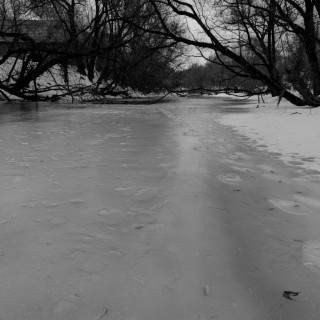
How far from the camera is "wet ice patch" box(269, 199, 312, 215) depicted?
232 cm

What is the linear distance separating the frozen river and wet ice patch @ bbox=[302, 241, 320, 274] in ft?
0.11

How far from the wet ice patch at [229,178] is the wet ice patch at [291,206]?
21.1 inches

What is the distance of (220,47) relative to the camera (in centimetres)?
1180

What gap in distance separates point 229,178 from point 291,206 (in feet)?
2.62

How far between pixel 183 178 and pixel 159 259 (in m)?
1.47

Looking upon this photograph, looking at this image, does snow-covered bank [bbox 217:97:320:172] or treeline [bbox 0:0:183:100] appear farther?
treeline [bbox 0:0:183:100]

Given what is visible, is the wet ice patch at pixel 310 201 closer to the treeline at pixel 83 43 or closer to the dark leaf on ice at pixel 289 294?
the dark leaf on ice at pixel 289 294

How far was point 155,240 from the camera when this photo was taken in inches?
74.3

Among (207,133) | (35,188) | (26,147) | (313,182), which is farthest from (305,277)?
(207,133)

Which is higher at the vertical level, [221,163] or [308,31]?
[308,31]

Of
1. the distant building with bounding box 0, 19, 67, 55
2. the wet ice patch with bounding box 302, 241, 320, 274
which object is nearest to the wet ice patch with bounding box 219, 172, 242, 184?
the wet ice patch with bounding box 302, 241, 320, 274

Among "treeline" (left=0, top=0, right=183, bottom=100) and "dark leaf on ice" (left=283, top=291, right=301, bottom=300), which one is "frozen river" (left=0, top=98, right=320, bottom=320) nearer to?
"dark leaf on ice" (left=283, top=291, right=301, bottom=300)

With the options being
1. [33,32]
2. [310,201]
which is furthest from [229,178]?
[33,32]

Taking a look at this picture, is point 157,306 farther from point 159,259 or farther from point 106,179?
point 106,179
